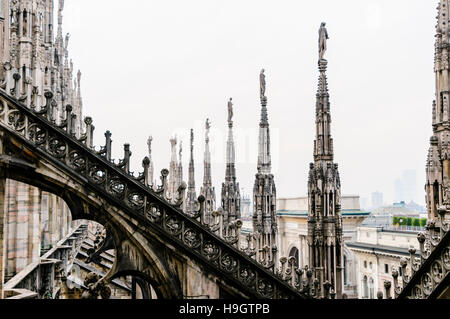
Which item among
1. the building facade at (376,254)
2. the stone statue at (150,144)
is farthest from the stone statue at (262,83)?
the stone statue at (150,144)

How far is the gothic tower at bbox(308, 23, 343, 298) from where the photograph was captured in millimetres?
A: 11672

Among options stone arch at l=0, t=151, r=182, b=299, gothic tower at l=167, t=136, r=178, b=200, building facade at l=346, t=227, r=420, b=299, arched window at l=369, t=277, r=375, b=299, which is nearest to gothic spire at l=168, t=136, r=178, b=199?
gothic tower at l=167, t=136, r=178, b=200

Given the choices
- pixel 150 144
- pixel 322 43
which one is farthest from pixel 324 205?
pixel 150 144

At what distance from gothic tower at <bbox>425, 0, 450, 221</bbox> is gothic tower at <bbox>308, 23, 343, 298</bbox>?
11.8ft

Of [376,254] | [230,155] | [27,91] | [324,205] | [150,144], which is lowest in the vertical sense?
[376,254]

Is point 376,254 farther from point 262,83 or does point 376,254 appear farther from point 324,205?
point 324,205

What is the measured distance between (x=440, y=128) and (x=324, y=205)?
4627 millimetres

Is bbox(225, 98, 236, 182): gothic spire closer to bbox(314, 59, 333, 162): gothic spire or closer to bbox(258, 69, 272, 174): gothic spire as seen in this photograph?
bbox(258, 69, 272, 174): gothic spire

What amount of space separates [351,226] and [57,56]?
28.3 meters

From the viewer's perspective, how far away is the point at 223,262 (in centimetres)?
828

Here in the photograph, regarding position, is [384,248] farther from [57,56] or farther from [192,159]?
[57,56]

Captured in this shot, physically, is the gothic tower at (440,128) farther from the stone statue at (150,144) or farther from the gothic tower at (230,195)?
the stone statue at (150,144)

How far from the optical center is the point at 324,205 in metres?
12.0

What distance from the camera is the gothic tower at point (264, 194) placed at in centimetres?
1942
